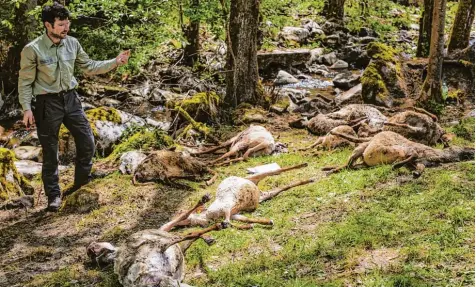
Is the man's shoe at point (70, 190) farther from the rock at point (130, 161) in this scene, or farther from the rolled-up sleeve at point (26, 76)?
the rolled-up sleeve at point (26, 76)

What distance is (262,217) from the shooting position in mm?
5387

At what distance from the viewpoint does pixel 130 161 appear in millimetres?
7797

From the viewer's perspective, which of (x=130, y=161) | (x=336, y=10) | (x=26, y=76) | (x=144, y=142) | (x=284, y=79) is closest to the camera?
(x=26, y=76)

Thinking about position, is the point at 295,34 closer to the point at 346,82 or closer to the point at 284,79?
the point at 284,79

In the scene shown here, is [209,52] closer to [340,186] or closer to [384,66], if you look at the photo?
[384,66]

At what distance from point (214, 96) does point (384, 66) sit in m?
4.55

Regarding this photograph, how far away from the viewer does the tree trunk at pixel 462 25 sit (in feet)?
46.1

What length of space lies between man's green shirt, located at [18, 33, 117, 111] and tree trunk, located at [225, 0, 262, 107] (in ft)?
17.3

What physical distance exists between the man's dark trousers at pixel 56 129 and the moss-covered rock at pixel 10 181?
909mm

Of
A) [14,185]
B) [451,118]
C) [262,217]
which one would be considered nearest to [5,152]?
[14,185]

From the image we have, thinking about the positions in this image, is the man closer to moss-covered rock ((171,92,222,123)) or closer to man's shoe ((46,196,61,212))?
man's shoe ((46,196,61,212))

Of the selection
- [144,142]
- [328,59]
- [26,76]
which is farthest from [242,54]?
[328,59]

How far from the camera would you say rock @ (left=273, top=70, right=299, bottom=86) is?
1633 centimetres

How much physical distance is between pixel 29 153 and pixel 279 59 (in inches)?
430
